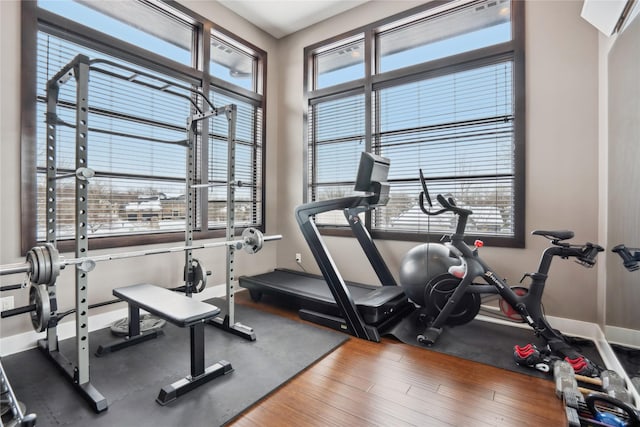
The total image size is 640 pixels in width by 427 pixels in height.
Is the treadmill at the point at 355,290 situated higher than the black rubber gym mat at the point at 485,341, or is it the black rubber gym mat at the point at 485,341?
the treadmill at the point at 355,290

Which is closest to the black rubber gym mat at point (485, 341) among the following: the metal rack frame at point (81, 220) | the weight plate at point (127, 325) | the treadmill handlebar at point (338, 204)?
the treadmill handlebar at point (338, 204)

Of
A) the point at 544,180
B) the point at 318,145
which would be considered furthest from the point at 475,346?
the point at 318,145

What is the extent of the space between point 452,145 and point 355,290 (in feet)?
6.03

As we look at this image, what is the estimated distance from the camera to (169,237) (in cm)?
332

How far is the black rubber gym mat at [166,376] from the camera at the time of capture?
1646 millimetres

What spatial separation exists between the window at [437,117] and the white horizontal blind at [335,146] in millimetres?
14

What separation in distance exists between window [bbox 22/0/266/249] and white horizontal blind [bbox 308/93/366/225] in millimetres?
1037

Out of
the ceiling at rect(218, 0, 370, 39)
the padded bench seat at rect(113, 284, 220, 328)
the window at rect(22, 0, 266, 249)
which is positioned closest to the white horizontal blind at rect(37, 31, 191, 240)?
the window at rect(22, 0, 266, 249)

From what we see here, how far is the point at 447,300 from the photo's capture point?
8.71ft

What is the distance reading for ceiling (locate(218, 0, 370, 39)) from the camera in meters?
3.85

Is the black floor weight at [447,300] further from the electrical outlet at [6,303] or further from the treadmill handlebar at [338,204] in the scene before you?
the electrical outlet at [6,303]

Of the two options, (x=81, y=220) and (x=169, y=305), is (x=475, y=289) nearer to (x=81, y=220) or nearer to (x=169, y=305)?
(x=169, y=305)

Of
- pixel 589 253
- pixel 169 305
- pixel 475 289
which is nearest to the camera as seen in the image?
pixel 169 305

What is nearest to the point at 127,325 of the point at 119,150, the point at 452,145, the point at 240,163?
the point at 119,150
